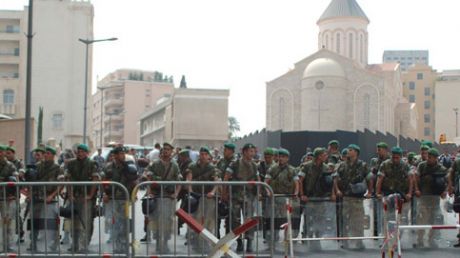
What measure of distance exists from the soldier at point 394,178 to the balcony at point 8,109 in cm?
6794

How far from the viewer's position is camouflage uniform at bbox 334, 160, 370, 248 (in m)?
12.7

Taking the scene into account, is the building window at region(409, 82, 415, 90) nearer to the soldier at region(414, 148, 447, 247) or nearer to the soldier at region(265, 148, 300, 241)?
the soldier at region(414, 148, 447, 247)

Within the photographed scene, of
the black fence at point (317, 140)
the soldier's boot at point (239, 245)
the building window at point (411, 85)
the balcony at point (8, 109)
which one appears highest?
the building window at point (411, 85)

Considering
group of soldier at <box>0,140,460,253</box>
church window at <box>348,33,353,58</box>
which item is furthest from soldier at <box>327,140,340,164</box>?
church window at <box>348,33,353,58</box>

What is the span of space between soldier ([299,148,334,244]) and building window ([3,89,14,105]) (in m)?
67.9

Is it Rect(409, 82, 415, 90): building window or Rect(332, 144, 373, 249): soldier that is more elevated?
Rect(409, 82, 415, 90): building window

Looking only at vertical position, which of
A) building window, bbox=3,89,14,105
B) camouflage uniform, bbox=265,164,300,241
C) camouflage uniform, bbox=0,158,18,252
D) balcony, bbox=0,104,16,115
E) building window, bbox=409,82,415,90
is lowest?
camouflage uniform, bbox=0,158,18,252

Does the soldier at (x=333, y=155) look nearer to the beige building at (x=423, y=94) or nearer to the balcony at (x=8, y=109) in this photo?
the balcony at (x=8, y=109)

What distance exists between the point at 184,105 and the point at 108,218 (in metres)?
88.4

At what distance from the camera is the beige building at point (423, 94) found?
139 meters

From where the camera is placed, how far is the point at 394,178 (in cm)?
1270

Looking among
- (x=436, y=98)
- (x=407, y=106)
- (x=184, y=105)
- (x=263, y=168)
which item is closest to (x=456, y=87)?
(x=436, y=98)

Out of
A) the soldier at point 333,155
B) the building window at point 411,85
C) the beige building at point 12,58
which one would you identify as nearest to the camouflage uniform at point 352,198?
the soldier at point 333,155

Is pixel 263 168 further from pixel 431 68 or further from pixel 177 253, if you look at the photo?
pixel 431 68
